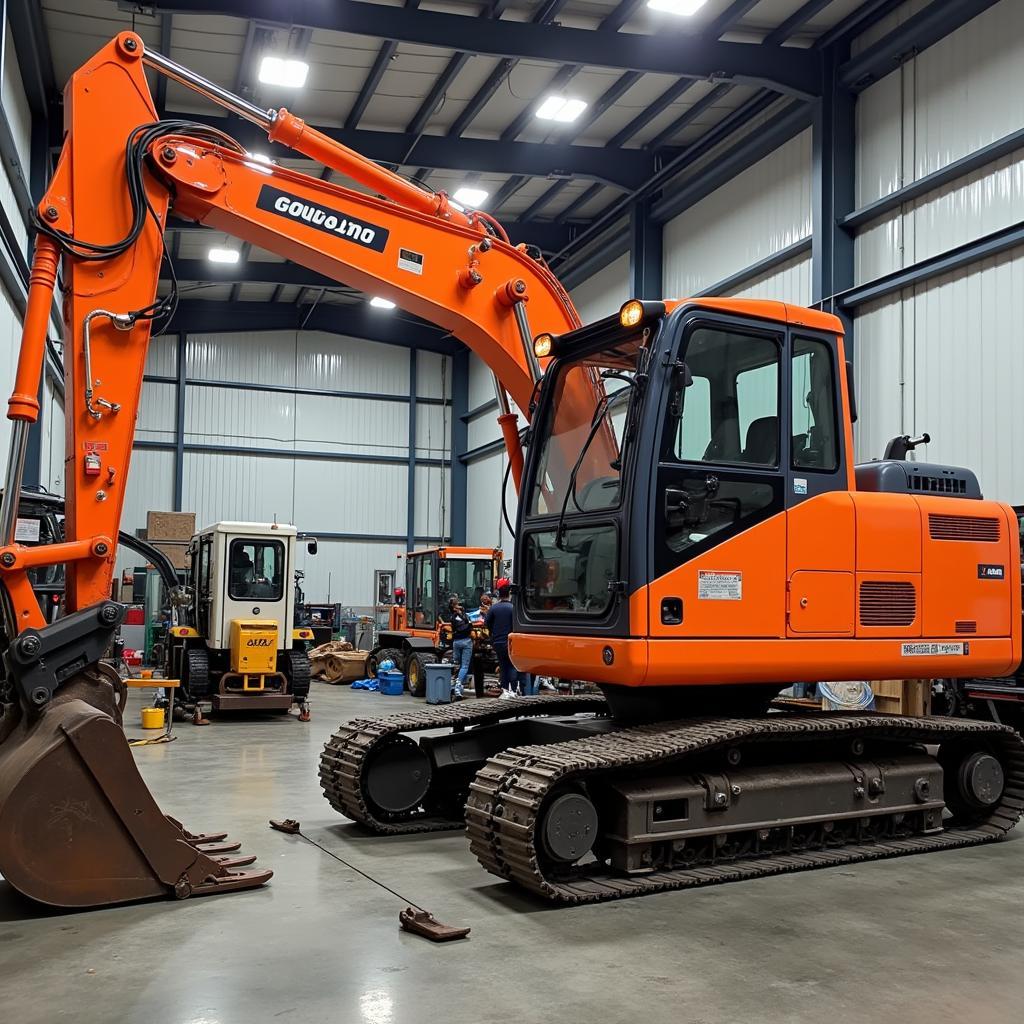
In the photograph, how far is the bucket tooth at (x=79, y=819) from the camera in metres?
4.95

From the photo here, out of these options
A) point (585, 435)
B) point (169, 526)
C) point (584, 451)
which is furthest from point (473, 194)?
point (584, 451)

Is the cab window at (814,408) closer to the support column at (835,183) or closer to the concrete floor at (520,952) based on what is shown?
the concrete floor at (520,952)

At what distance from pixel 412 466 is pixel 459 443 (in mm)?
1485

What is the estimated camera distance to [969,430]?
42.5 feet

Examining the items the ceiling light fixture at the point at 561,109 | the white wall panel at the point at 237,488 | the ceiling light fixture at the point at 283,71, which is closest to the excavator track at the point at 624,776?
the ceiling light fixture at the point at 283,71

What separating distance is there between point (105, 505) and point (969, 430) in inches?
414

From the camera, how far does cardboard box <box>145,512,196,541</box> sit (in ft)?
80.2

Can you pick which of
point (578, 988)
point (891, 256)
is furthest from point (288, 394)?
point (578, 988)

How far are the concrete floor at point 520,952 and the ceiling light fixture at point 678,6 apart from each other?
37.0 ft

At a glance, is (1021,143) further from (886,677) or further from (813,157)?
(886,677)

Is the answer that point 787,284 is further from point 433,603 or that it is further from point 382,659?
point 382,659

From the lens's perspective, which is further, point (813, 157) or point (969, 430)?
point (813, 157)

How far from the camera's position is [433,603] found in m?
20.6

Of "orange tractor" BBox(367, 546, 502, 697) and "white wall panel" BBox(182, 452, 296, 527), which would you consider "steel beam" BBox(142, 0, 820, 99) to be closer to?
"orange tractor" BBox(367, 546, 502, 697)
